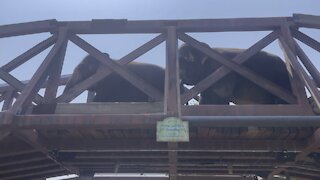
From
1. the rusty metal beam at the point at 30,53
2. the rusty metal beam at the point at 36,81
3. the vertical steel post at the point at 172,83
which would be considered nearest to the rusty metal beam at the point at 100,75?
the vertical steel post at the point at 172,83

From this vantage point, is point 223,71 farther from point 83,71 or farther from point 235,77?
point 83,71

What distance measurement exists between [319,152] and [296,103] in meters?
1.32

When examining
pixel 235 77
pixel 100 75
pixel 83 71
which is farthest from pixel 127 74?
pixel 235 77

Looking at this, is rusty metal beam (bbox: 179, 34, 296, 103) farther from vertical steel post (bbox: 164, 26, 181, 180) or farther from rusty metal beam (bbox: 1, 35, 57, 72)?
rusty metal beam (bbox: 1, 35, 57, 72)

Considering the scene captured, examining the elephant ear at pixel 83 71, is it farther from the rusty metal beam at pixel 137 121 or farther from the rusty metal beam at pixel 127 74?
the rusty metal beam at pixel 137 121

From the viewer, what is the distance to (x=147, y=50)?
635 centimetres

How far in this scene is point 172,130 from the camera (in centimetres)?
498

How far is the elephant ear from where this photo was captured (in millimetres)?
7875

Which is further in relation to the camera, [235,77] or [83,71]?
[83,71]

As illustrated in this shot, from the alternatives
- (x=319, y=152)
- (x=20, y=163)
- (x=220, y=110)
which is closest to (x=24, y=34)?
(x=20, y=163)

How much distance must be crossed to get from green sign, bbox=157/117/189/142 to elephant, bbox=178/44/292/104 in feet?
8.16

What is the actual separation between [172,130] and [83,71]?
3.62 metres

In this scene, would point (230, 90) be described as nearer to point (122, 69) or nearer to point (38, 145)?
point (122, 69)

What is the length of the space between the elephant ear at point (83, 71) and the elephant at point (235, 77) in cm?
193
